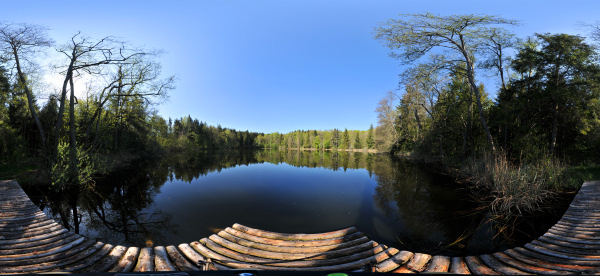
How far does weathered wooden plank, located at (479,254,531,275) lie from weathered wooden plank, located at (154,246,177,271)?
436 cm

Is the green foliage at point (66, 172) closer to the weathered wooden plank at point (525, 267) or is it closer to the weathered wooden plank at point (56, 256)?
the weathered wooden plank at point (56, 256)

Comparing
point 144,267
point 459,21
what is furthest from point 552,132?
point 144,267

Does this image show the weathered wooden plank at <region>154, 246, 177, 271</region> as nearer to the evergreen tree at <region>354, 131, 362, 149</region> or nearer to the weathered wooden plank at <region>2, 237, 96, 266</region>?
the weathered wooden plank at <region>2, 237, 96, 266</region>

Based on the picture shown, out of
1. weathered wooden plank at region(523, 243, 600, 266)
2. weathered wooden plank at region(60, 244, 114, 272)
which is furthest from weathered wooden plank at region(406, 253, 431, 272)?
weathered wooden plank at region(60, 244, 114, 272)

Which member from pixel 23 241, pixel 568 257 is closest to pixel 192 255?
pixel 23 241

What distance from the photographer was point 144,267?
310cm

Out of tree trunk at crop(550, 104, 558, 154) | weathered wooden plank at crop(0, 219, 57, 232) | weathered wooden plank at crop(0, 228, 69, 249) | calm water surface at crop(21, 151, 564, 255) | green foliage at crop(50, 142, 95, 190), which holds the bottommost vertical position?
calm water surface at crop(21, 151, 564, 255)

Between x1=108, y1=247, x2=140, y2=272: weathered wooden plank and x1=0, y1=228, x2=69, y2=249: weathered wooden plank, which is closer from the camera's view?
x1=108, y1=247, x2=140, y2=272: weathered wooden plank

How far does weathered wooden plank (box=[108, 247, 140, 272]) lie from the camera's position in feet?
10.1

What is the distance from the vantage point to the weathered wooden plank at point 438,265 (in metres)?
3.02

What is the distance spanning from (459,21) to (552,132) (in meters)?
7.39

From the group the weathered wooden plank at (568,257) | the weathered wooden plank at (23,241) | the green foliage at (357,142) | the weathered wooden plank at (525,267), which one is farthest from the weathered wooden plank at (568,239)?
the green foliage at (357,142)

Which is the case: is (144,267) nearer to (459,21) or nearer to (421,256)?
(421,256)

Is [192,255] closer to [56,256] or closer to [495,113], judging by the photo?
[56,256]
